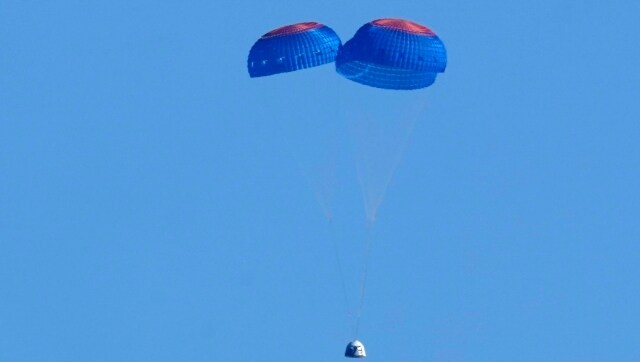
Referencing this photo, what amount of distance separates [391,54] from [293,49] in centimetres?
230

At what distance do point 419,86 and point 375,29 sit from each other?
2.36 metres

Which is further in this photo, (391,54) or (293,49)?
(293,49)

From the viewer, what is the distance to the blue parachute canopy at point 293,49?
50375 mm

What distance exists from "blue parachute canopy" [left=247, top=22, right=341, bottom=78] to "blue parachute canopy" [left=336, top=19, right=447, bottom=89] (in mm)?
489

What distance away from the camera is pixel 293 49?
50.5m

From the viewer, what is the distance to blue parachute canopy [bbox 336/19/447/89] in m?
Answer: 50.0

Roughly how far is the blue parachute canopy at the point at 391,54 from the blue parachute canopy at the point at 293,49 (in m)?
0.49

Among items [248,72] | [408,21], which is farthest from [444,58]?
[248,72]

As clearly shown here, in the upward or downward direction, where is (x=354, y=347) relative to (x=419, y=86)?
downward

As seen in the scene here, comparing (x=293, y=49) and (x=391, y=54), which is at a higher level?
(x=391, y=54)

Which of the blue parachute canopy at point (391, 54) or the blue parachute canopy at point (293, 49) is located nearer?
the blue parachute canopy at point (391, 54)

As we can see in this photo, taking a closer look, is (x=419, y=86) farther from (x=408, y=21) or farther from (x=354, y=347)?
(x=354, y=347)

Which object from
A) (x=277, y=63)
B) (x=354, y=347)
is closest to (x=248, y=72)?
(x=277, y=63)

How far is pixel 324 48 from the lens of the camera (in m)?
50.7
